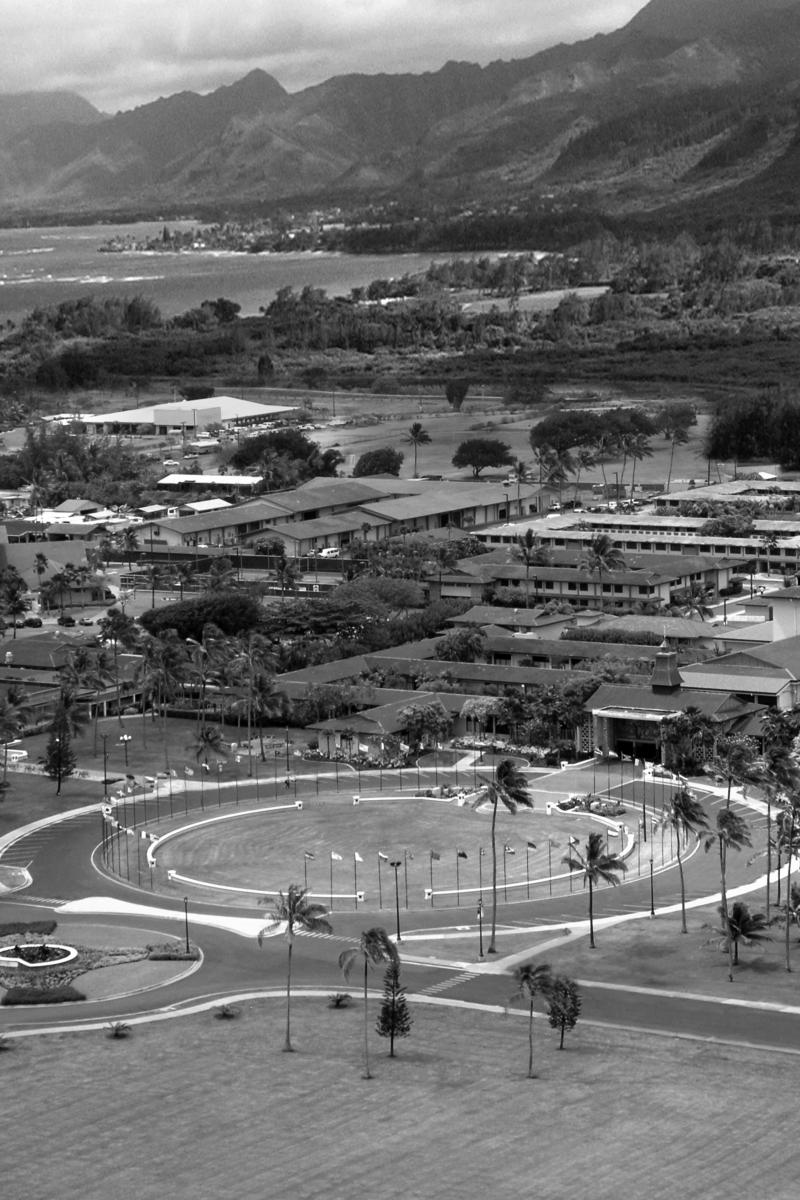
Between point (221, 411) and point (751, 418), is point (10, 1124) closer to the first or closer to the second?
point (751, 418)

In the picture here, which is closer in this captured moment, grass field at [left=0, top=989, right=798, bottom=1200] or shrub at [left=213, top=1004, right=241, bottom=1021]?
grass field at [left=0, top=989, right=798, bottom=1200]

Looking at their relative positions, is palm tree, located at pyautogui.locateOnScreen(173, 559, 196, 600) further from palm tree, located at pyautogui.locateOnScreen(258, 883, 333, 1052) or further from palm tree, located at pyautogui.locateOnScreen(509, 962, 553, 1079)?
palm tree, located at pyautogui.locateOnScreen(509, 962, 553, 1079)

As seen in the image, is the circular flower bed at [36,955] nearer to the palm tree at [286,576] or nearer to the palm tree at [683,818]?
the palm tree at [683,818]

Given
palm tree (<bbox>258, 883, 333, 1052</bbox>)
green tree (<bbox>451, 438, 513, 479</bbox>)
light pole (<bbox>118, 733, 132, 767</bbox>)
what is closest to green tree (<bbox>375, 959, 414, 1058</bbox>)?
palm tree (<bbox>258, 883, 333, 1052</bbox>)

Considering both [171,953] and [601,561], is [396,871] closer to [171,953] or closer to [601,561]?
[171,953]

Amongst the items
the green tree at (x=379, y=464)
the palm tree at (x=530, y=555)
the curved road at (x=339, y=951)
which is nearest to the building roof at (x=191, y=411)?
the green tree at (x=379, y=464)

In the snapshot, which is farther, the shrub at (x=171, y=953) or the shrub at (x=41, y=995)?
the shrub at (x=171, y=953)
